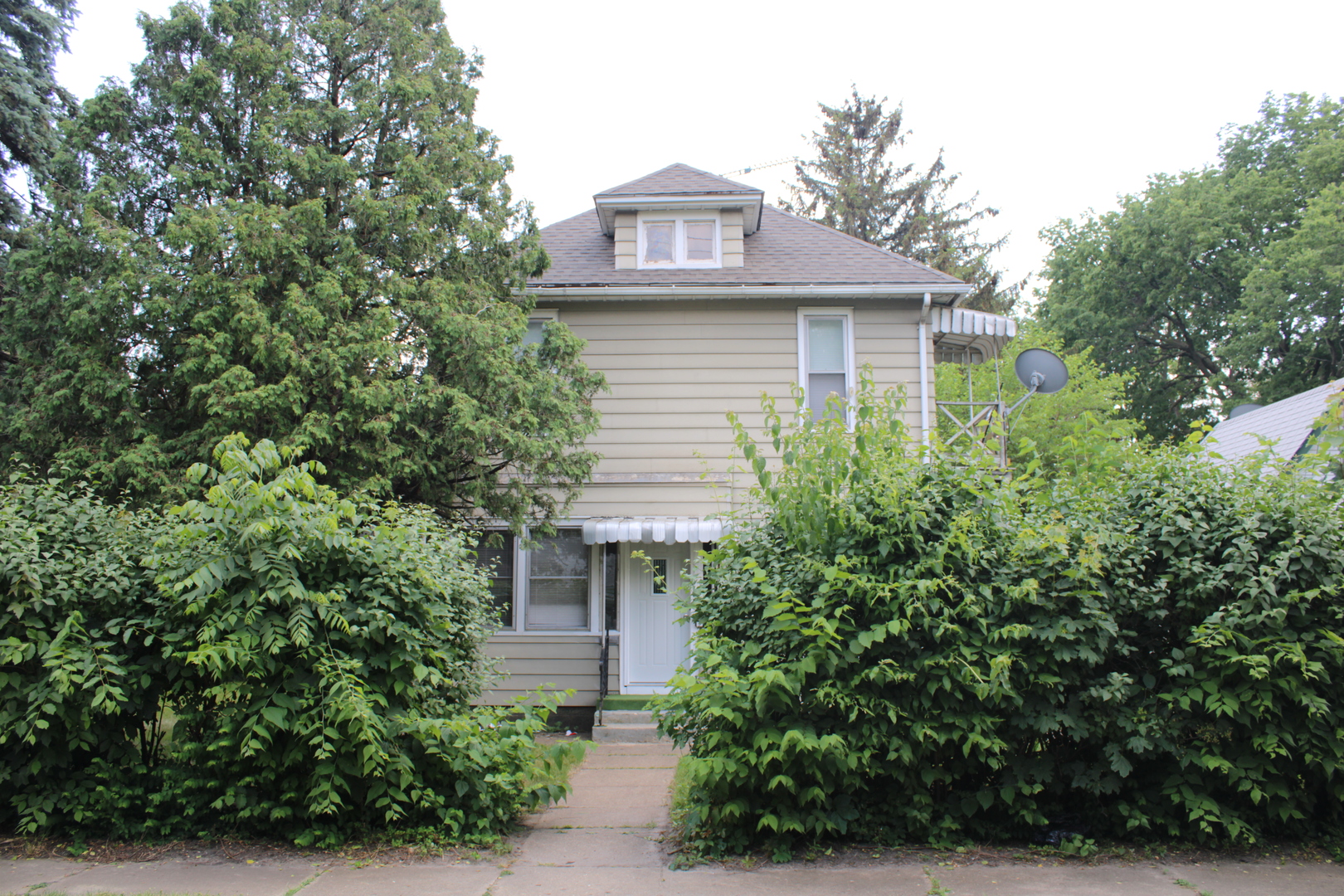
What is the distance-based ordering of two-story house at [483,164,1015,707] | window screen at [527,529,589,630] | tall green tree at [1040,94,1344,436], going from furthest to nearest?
1. tall green tree at [1040,94,1344,436]
2. window screen at [527,529,589,630]
3. two-story house at [483,164,1015,707]

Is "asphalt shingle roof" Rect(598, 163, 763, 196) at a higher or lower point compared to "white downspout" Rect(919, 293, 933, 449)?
higher

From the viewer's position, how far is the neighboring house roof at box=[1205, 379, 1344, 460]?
14.5 meters

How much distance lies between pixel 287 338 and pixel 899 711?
6095mm

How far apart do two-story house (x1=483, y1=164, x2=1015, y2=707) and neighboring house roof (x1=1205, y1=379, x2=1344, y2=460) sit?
5808 millimetres

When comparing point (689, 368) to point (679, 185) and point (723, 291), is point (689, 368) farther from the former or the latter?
point (679, 185)

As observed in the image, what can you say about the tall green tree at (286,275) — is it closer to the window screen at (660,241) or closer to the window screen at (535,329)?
the window screen at (535,329)

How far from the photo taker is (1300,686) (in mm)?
4828

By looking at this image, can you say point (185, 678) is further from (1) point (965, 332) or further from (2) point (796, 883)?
(1) point (965, 332)

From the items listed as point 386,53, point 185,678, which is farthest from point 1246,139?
point 185,678

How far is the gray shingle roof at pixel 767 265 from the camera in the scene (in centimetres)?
1147

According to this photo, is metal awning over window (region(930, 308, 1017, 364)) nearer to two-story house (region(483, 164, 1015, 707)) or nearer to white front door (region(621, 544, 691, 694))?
two-story house (region(483, 164, 1015, 707))

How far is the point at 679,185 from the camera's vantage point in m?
12.4

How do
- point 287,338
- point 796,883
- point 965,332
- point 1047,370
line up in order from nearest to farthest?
1. point 796,883
2. point 287,338
3. point 1047,370
4. point 965,332

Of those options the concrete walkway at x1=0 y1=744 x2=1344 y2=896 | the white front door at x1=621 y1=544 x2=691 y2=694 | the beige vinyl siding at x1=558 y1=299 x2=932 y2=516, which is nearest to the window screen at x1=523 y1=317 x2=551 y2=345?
the beige vinyl siding at x1=558 y1=299 x2=932 y2=516
